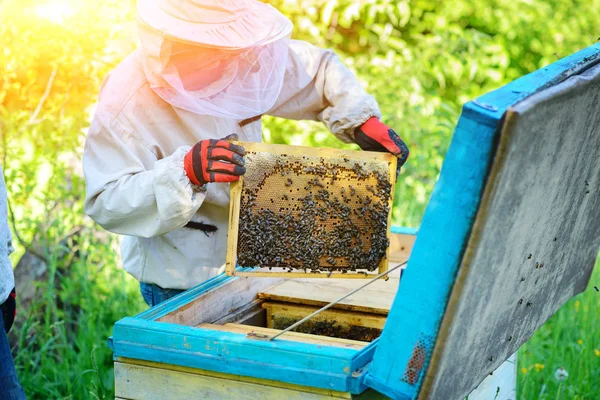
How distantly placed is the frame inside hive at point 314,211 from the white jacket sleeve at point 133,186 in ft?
0.86

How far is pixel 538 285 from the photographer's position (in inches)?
90.1

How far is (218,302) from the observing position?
268 centimetres

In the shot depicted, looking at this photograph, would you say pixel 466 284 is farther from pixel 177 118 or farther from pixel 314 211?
pixel 177 118

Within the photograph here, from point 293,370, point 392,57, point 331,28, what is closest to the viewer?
point 293,370

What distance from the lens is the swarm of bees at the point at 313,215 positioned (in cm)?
262

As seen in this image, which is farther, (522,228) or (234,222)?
(234,222)

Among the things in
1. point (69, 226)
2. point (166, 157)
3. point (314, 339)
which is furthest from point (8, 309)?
point (69, 226)

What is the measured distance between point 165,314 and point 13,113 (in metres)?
2.39

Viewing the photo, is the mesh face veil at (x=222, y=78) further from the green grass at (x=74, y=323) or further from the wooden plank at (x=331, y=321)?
the green grass at (x=74, y=323)

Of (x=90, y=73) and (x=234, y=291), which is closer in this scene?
(x=234, y=291)

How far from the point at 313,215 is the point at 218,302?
1.59ft

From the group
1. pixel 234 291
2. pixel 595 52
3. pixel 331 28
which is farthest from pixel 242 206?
pixel 331 28

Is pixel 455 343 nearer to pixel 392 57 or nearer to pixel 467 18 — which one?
pixel 392 57

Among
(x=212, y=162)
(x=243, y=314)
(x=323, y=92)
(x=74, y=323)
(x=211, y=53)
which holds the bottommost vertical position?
(x=74, y=323)
